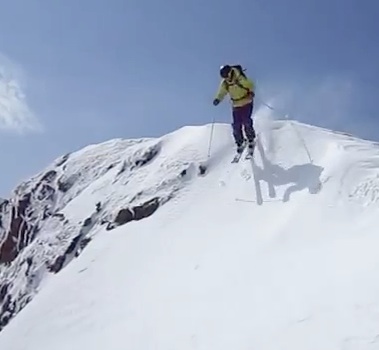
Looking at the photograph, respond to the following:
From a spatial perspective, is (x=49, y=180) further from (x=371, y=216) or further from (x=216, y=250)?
(x=371, y=216)

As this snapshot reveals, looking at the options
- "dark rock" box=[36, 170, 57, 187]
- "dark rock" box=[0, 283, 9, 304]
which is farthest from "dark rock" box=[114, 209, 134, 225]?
"dark rock" box=[36, 170, 57, 187]

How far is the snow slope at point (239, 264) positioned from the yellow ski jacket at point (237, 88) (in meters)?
1.95

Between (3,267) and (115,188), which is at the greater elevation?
(115,188)

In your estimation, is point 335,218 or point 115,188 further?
point 115,188

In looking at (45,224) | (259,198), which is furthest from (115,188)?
(259,198)

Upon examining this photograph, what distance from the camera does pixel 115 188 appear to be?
70.1ft

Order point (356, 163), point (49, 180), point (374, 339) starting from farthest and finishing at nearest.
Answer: point (49, 180) → point (356, 163) → point (374, 339)

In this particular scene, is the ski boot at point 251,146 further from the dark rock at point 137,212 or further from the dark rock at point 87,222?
the dark rock at point 87,222

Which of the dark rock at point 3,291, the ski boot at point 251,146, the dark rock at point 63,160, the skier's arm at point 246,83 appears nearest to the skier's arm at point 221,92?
the skier's arm at point 246,83

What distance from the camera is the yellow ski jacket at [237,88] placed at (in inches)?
587

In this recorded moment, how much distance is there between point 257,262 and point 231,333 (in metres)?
2.31

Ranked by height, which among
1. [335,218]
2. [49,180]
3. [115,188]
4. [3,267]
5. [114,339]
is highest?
[335,218]

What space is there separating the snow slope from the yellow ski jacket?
195 centimetres

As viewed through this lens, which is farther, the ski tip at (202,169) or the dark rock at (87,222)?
the dark rock at (87,222)
